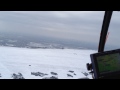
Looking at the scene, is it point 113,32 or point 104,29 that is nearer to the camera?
point 104,29

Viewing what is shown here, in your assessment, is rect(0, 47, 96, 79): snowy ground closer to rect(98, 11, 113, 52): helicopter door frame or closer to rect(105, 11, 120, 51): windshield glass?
rect(98, 11, 113, 52): helicopter door frame

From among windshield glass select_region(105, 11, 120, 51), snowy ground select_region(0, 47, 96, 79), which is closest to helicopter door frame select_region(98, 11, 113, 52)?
windshield glass select_region(105, 11, 120, 51)

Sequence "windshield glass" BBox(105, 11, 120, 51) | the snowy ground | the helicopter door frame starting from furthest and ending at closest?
"windshield glass" BBox(105, 11, 120, 51) < the helicopter door frame < the snowy ground

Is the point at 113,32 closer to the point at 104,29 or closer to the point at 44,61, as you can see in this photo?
the point at 104,29

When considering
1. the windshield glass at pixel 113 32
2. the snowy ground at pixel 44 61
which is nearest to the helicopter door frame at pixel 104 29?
the windshield glass at pixel 113 32

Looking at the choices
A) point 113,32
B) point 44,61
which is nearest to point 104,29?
point 113,32

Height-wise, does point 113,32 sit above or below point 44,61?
above

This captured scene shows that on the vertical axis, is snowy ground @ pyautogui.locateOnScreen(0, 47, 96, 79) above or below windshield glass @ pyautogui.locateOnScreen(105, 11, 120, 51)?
below
